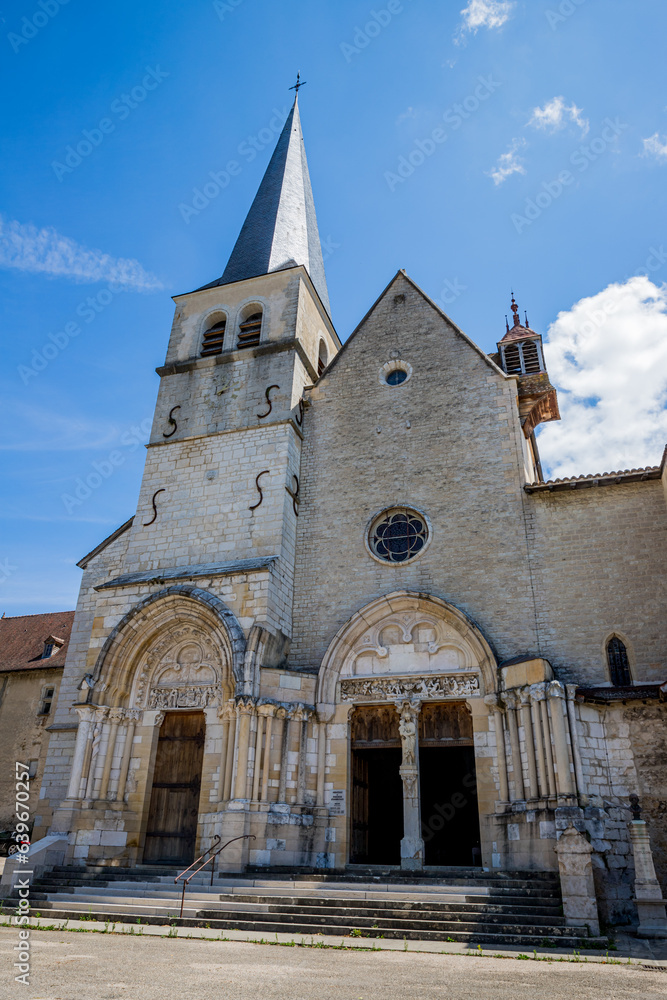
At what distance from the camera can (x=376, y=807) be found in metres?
15.0

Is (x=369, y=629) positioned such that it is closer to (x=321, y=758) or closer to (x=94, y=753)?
A: (x=321, y=758)

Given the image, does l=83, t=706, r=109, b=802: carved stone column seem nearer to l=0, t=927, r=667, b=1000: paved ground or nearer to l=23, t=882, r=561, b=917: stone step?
l=23, t=882, r=561, b=917: stone step

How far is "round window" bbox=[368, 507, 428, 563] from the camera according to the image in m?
13.6

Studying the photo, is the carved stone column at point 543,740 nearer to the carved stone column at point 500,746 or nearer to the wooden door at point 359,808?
the carved stone column at point 500,746

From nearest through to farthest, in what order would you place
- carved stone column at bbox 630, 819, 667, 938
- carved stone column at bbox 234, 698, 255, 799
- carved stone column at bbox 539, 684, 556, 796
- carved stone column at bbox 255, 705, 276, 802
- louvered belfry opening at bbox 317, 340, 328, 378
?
carved stone column at bbox 630, 819, 667, 938 → carved stone column at bbox 539, 684, 556, 796 → carved stone column at bbox 234, 698, 255, 799 → carved stone column at bbox 255, 705, 276, 802 → louvered belfry opening at bbox 317, 340, 328, 378

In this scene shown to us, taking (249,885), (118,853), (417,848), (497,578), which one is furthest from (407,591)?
(118,853)

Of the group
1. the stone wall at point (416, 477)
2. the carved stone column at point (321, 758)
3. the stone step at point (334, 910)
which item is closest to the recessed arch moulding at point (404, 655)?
the carved stone column at point (321, 758)

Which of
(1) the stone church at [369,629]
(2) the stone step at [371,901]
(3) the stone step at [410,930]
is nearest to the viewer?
(3) the stone step at [410,930]

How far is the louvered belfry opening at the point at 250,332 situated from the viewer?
56.0ft

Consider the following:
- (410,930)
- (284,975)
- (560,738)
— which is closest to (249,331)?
(560,738)

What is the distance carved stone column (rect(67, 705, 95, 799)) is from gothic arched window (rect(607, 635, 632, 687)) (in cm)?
925

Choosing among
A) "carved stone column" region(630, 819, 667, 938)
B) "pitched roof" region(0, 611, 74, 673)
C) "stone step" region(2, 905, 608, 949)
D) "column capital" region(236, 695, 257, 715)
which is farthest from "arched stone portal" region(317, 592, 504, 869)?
"pitched roof" region(0, 611, 74, 673)

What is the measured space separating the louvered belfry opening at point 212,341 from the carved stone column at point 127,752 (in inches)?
349

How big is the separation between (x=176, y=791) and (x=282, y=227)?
49.4ft
